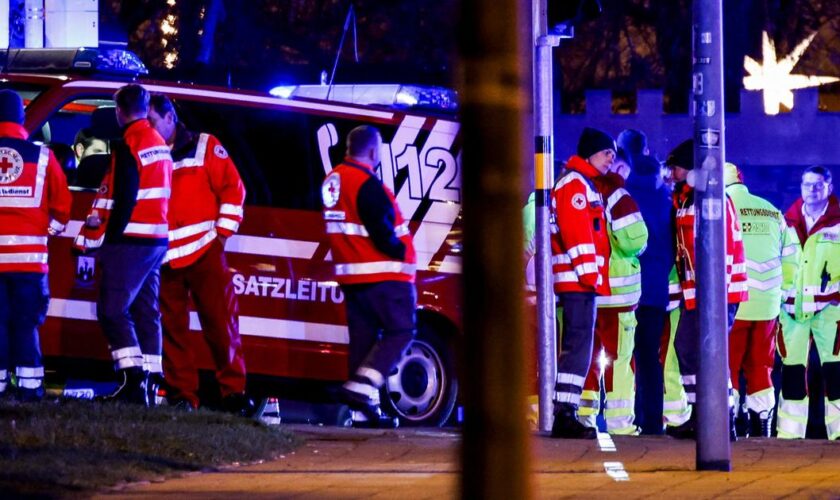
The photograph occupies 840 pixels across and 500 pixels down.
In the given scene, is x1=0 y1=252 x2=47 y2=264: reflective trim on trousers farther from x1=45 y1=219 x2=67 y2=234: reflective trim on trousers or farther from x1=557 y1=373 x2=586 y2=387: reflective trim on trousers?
x1=557 y1=373 x2=586 y2=387: reflective trim on trousers

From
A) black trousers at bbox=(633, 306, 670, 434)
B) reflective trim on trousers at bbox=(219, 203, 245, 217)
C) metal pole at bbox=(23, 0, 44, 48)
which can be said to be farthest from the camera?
metal pole at bbox=(23, 0, 44, 48)

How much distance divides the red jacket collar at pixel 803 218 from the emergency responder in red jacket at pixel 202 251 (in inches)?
181

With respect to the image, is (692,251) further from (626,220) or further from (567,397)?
(567,397)

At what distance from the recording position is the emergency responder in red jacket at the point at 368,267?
11.2 meters

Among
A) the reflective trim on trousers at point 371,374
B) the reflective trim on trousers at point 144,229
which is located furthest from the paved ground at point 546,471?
the reflective trim on trousers at point 144,229

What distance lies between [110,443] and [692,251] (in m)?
4.14

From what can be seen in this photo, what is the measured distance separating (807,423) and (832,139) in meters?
17.5

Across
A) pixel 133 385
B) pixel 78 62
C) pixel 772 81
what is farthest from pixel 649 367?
pixel 772 81

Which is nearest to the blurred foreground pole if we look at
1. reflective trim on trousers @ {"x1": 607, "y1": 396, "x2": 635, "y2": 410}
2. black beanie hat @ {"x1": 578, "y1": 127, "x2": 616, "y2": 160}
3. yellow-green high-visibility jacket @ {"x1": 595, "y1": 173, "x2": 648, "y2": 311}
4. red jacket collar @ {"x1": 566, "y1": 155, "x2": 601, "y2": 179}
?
red jacket collar @ {"x1": 566, "y1": 155, "x2": 601, "y2": 179}

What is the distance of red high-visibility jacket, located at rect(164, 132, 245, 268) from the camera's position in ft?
37.2

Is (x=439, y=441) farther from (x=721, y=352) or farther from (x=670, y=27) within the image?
(x=670, y=27)

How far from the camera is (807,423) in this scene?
45.7 feet

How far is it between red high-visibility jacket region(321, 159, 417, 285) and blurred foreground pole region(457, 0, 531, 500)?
23.3 ft

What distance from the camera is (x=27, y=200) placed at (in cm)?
1123
